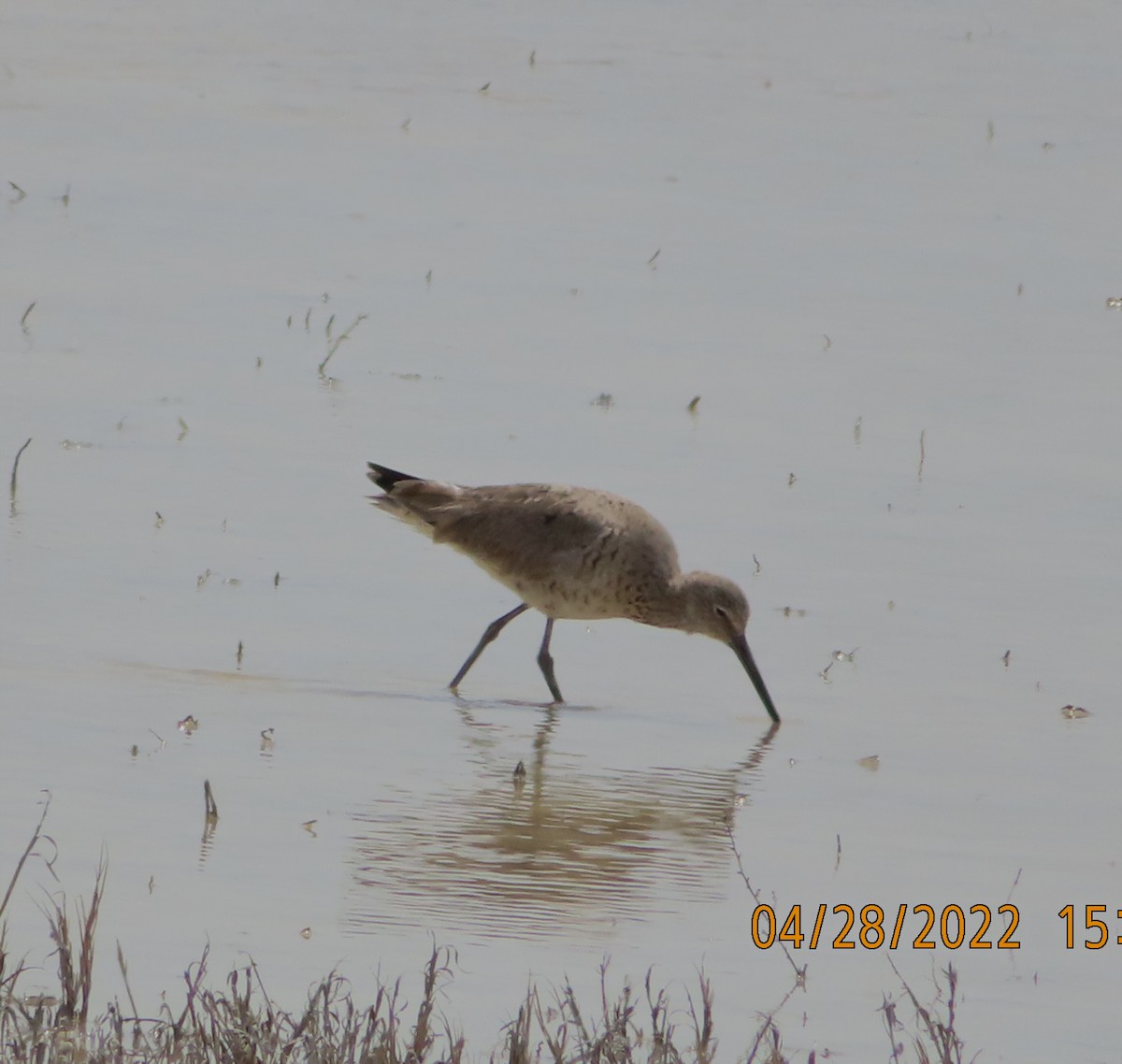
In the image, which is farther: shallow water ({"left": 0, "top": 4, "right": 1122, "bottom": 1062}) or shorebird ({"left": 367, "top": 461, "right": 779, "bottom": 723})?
shorebird ({"left": 367, "top": 461, "right": 779, "bottom": 723})

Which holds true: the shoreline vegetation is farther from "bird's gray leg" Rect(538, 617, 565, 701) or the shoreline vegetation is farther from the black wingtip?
the black wingtip

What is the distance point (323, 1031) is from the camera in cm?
416

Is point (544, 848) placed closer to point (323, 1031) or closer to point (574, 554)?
point (323, 1031)

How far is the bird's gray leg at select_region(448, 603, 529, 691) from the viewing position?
781 cm

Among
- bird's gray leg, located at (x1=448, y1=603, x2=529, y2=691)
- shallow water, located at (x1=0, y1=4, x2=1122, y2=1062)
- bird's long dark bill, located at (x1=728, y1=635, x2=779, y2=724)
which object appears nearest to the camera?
shallow water, located at (x1=0, y1=4, x2=1122, y2=1062)

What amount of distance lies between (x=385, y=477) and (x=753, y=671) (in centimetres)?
166

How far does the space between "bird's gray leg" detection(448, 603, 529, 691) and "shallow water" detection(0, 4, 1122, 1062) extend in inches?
2.7

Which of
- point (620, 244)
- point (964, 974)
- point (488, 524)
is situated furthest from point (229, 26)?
point (964, 974)

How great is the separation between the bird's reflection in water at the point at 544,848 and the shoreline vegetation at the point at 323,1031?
0.66 meters
